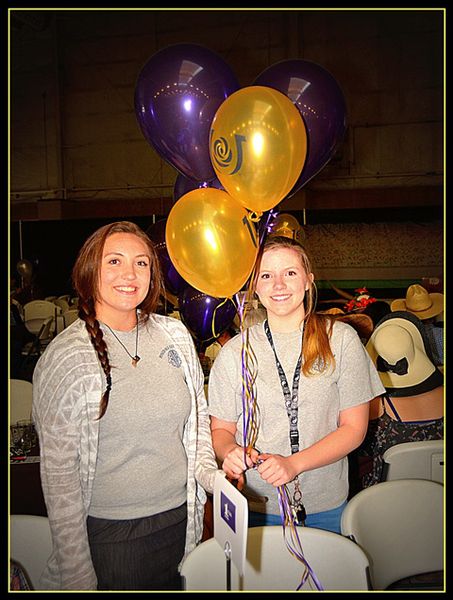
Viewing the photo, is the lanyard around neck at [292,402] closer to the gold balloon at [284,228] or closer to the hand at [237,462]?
the hand at [237,462]

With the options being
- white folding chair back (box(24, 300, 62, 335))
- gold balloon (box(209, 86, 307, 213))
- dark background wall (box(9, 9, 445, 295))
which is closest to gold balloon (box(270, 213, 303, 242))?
gold balloon (box(209, 86, 307, 213))

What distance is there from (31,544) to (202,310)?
161 cm

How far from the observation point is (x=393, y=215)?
9039mm

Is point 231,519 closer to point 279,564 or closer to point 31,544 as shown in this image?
point 279,564

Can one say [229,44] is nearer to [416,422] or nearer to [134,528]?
[416,422]

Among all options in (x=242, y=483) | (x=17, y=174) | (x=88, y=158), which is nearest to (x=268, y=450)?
(x=242, y=483)

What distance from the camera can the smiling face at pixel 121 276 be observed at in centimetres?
168

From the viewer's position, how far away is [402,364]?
2.82 metres

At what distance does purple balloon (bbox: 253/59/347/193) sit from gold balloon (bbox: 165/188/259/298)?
0.35m

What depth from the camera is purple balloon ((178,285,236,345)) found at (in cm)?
312

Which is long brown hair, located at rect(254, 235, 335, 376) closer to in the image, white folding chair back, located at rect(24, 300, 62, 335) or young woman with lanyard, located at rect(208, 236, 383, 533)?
young woman with lanyard, located at rect(208, 236, 383, 533)

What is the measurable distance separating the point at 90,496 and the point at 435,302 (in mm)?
4367

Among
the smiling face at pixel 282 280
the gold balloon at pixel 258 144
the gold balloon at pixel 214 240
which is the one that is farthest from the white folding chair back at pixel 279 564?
the gold balloon at pixel 258 144

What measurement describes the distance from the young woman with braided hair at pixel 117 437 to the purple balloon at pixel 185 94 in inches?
23.1
